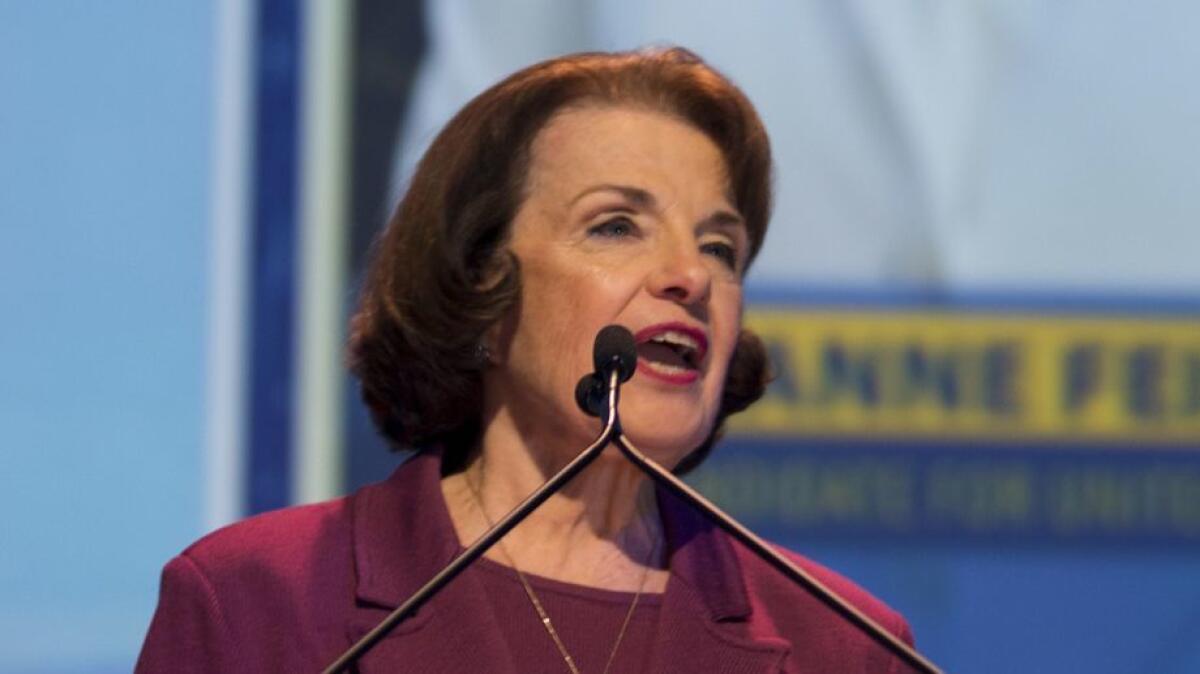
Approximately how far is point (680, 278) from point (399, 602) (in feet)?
1.26

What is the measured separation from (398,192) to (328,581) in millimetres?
447

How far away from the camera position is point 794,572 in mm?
1467

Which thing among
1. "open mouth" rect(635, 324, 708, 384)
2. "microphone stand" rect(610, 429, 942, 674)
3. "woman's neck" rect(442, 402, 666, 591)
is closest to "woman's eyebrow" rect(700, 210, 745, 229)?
"open mouth" rect(635, 324, 708, 384)

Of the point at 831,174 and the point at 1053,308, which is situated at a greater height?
the point at 831,174

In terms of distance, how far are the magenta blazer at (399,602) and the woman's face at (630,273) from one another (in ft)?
0.42

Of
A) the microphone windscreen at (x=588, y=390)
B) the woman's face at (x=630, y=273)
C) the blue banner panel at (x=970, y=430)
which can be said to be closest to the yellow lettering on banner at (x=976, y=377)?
the blue banner panel at (x=970, y=430)

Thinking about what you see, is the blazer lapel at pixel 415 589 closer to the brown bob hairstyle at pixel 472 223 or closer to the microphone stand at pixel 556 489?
the brown bob hairstyle at pixel 472 223

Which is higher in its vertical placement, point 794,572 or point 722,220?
point 722,220

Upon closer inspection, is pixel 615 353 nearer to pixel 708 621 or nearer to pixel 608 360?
pixel 608 360

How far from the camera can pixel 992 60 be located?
8.64 ft

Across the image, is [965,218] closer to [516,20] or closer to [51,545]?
[516,20]

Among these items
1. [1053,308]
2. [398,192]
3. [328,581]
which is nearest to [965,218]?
[1053,308]

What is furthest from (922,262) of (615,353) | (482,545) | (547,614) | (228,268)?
(482,545)

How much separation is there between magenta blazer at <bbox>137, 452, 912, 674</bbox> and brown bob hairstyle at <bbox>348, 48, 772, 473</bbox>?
2.8 inches
